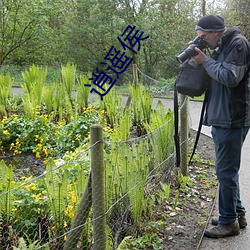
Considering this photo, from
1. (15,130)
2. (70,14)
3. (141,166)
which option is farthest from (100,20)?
(141,166)

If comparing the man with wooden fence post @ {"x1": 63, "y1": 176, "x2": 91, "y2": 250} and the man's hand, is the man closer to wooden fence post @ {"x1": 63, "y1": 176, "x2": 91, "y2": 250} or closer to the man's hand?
the man's hand

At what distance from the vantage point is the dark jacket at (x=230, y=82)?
2785 mm

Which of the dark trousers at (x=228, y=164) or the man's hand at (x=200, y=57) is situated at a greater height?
the man's hand at (x=200, y=57)

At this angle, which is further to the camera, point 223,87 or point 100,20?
point 100,20

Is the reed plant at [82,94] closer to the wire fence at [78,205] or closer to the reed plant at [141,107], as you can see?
the reed plant at [141,107]

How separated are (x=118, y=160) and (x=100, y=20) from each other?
12.1 m

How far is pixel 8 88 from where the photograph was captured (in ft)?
22.6

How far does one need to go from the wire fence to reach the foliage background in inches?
461

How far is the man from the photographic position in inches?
110

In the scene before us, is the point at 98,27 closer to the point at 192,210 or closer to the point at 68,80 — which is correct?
the point at 68,80

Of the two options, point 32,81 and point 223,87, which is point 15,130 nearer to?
point 32,81

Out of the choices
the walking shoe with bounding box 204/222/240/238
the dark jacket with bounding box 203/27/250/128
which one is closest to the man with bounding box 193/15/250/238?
the dark jacket with bounding box 203/27/250/128

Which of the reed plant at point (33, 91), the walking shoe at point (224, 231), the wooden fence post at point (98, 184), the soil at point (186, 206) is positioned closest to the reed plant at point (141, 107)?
the soil at point (186, 206)

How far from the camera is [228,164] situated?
3051mm
